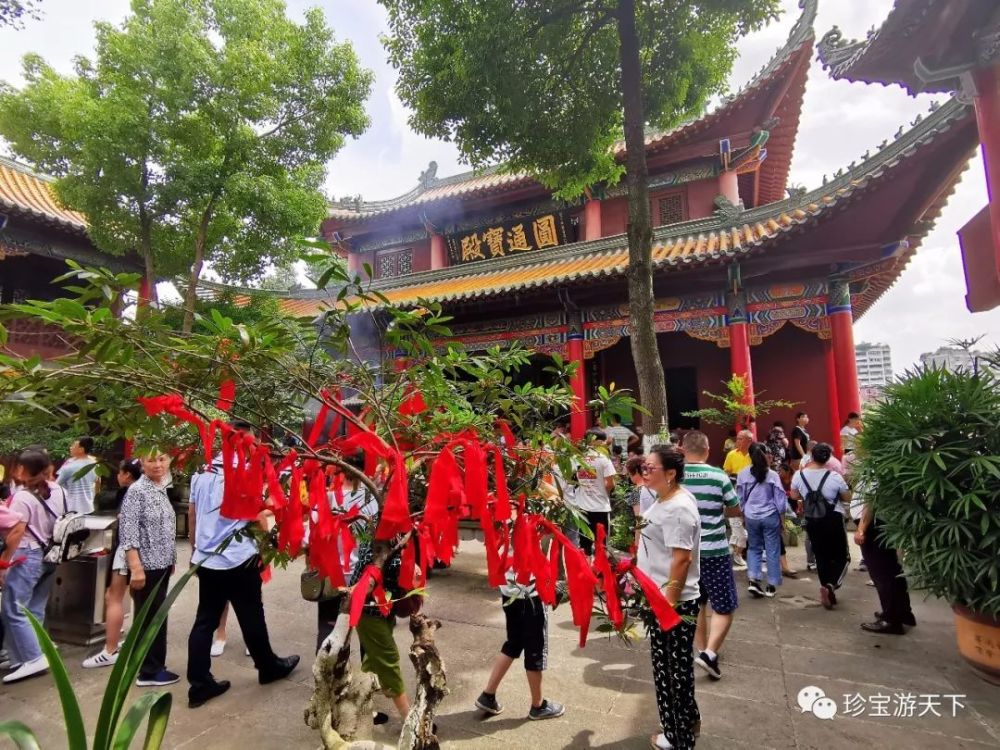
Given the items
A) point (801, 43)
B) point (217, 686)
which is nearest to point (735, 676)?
point (217, 686)

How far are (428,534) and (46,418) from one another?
3.36 ft

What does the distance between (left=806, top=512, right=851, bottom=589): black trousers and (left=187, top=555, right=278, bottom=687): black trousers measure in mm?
4606

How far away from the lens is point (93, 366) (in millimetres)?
1389

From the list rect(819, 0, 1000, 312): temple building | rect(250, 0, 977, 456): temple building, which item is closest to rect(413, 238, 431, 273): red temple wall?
rect(250, 0, 977, 456): temple building

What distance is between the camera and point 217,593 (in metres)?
3.31

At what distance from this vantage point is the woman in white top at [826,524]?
15.2ft

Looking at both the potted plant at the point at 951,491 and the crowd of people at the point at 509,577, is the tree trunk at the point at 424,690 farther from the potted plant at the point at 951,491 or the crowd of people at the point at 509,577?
the potted plant at the point at 951,491

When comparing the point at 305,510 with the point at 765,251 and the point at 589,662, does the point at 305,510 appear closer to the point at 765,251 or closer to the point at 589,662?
the point at 589,662

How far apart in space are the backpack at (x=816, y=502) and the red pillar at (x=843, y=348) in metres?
4.06

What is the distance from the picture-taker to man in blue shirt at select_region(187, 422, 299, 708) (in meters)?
3.19

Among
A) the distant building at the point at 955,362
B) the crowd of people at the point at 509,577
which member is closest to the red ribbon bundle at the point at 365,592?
the crowd of people at the point at 509,577

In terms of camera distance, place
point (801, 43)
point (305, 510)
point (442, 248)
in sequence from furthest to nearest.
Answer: point (442, 248)
point (801, 43)
point (305, 510)

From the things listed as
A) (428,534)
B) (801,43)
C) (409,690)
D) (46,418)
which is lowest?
(409,690)

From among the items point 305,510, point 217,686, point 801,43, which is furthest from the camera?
point 801,43
